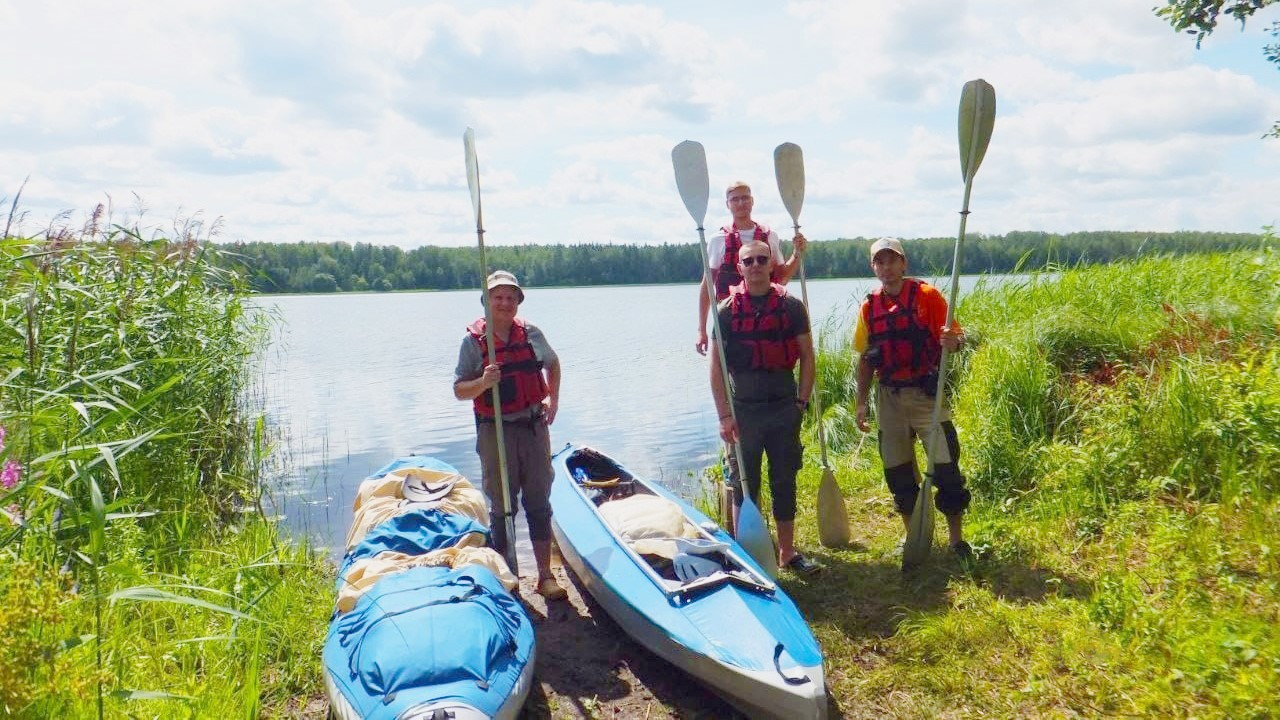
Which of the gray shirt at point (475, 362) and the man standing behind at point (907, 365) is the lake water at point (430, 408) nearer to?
the gray shirt at point (475, 362)

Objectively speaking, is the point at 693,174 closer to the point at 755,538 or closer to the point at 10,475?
the point at 755,538

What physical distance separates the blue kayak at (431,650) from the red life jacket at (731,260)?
7.85 feet

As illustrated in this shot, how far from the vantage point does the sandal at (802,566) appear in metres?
4.58

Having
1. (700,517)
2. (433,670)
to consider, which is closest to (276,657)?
(433,670)

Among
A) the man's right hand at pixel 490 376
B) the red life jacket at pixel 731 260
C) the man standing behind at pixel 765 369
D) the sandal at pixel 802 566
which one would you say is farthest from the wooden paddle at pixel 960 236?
the man's right hand at pixel 490 376

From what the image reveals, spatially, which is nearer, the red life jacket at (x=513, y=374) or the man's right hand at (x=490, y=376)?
the man's right hand at (x=490, y=376)

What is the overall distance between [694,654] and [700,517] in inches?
57.8

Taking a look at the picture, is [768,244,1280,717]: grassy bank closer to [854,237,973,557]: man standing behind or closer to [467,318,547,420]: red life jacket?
[854,237,973,557]: man standing behind

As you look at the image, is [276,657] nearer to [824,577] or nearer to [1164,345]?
[824,577]

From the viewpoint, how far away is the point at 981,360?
6.20 m

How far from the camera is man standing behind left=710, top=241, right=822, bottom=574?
433 cm

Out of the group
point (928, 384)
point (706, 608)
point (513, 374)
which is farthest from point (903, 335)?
point (513, 374)

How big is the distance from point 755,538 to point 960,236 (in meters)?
1.97

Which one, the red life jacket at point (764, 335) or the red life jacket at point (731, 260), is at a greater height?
the red life jacket at point (731, 260)
